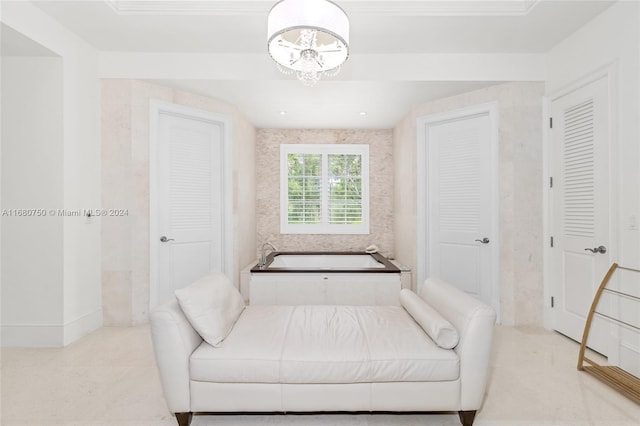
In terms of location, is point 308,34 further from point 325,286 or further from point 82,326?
point 82,326

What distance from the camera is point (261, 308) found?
229cm

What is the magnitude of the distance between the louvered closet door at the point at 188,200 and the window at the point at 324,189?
50.6 inches

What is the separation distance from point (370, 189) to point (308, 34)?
3.11 meters

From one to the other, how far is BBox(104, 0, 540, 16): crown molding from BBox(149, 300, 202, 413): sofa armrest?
2.25m

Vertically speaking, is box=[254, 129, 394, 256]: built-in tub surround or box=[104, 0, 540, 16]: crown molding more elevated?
box=[104, 0, 540, 16]: crown molding

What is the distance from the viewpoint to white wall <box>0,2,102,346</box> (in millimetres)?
2576

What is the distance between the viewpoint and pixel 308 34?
181 cm

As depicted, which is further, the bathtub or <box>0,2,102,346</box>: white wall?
A: the bathtub

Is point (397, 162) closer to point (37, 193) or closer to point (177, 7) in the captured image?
point (177, 7)

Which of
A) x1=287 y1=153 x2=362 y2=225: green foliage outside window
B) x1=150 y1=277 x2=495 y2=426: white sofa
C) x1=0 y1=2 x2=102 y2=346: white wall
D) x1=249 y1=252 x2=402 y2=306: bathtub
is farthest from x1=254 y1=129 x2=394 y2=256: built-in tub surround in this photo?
Result: x1=150 y1=277 x2=495 y2=426: white sofa

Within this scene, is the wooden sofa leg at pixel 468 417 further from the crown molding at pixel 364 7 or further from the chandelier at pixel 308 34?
the crown molding at pixel 364 7

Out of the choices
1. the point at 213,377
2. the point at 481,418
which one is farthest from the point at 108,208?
the point at 481,418

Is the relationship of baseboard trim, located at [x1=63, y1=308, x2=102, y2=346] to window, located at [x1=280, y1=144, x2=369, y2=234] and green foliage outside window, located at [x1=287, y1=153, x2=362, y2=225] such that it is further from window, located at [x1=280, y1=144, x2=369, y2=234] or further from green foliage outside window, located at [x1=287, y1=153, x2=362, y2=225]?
green foliage outside window, located at [x1=287, y1=153, x2=362, y2=225]

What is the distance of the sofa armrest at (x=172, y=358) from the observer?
5.02ft
